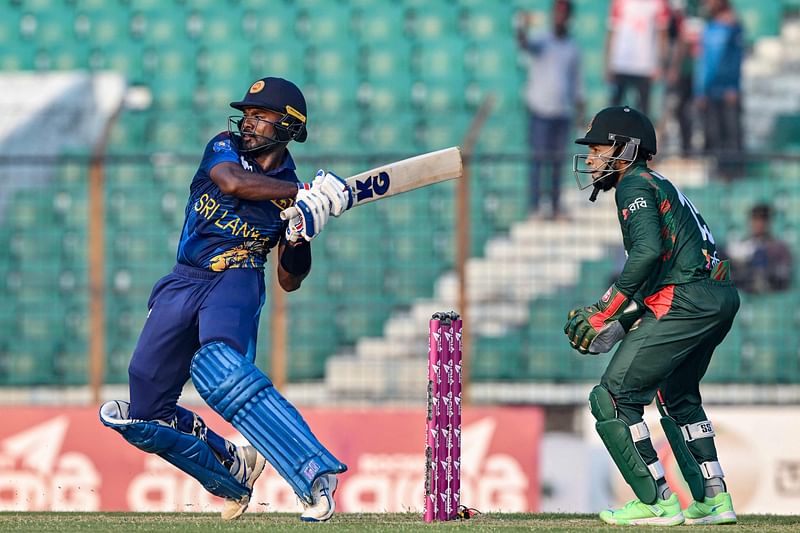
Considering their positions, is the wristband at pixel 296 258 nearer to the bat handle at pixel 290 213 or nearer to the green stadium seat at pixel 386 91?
the bat handle at pixel 290 213

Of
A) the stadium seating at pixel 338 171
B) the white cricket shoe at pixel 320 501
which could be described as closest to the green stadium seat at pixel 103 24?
the stadium seating at pixel 338 171

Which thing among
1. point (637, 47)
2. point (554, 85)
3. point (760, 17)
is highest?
point (760, 17)

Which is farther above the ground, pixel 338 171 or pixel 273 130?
pixel 338 171

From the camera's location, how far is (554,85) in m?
11.6

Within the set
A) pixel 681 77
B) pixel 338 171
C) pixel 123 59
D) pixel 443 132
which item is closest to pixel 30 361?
pixel 338 171

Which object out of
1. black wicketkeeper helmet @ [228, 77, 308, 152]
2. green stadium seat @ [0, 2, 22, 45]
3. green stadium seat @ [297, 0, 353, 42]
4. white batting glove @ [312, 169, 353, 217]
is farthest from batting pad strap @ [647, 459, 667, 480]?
green stadium seat @ [0, 2, 22, 45]

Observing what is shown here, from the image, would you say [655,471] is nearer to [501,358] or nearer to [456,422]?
[456,422]

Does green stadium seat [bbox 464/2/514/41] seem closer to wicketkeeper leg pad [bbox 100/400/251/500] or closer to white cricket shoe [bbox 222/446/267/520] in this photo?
white cricket shoe [bbox 222/446/267/520]

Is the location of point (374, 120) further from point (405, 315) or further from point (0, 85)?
point (0, 85)

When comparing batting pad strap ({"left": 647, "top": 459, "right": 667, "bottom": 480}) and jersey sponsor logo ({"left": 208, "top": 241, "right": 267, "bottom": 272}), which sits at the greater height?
jersey sponsor logo ({"left": 208, "top": 241, "right": 267, "bottom": 272})

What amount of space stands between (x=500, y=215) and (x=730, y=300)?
480cm

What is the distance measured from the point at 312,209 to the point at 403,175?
558 mm

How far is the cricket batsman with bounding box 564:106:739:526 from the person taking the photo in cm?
549

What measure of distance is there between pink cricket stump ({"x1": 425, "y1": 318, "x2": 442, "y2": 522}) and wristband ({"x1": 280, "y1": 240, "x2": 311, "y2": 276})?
0.62m
